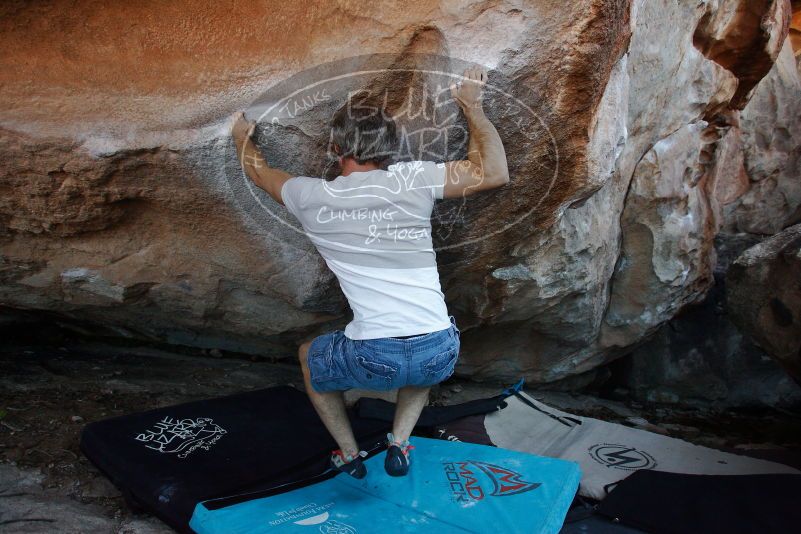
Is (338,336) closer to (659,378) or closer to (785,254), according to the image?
Answer: (785,254)

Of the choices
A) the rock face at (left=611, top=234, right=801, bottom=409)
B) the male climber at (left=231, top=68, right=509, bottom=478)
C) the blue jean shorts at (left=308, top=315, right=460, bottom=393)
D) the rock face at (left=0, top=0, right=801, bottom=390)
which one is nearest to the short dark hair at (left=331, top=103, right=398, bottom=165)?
the male climber at (left=231, top=68, right=509, bottom=478)

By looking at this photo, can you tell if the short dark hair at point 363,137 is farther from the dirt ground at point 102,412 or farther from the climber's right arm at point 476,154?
the dirt ground at point 102,412

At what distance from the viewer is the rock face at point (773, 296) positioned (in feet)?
9.80

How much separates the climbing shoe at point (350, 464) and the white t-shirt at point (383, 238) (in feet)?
1.55

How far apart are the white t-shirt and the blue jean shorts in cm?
3

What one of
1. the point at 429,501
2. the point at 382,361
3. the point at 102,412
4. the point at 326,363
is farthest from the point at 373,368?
the point at 102,412

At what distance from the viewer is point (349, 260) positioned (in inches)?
84.0

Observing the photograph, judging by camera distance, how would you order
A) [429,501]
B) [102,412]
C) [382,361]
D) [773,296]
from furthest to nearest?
[773,296], [102,412], [429,501], [382,361]

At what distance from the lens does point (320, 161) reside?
95.2 inches

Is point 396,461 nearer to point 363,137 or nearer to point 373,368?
point 373,368

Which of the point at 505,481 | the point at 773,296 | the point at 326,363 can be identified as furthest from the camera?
the point at 773,296

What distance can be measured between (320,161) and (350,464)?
1.09 m

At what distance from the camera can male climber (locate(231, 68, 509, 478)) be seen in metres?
2.06

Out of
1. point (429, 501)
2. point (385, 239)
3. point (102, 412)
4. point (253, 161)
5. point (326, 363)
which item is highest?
point (253, 161)
